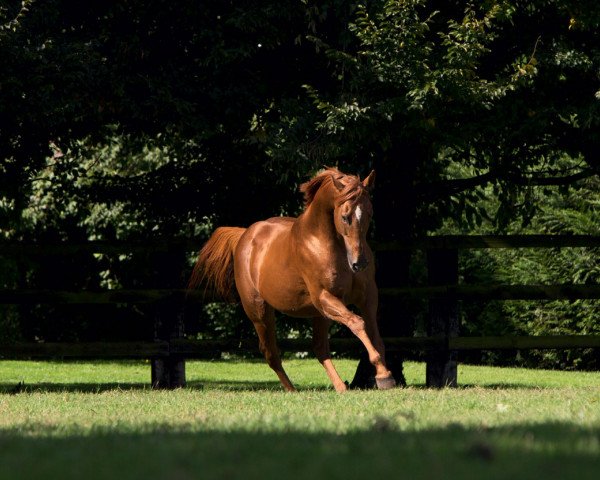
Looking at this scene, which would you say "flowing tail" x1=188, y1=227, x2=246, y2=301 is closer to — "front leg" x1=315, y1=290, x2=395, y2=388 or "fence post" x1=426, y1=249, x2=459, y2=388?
"front leg" x1=315, y1=290, x2=395, y2=388

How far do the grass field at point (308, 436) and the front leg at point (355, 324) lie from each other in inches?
6.6

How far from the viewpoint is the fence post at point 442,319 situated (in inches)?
496

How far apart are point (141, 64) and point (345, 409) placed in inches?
233

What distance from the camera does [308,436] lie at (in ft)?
17.8

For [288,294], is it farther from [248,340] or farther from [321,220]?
[248,340]

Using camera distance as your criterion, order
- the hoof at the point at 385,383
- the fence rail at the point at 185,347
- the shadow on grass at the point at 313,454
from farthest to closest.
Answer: the fence rail at the point at 185,347, the hoof at the point at 385,383, the shadow on grass at the point at 313,454

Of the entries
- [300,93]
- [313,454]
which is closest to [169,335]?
[300,93]

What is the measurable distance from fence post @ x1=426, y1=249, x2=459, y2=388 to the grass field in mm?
2588

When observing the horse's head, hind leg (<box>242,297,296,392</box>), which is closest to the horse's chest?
the horse's head

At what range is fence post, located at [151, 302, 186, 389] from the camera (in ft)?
41.5

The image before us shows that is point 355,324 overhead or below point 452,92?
below

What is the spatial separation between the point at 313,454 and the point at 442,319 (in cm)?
818

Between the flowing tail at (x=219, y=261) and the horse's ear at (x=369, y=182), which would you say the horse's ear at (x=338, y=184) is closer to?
the horse's ear at (x=369, y=182)

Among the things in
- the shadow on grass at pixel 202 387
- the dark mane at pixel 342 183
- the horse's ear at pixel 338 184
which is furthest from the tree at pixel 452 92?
the shadow on grass at pixel 202 387
